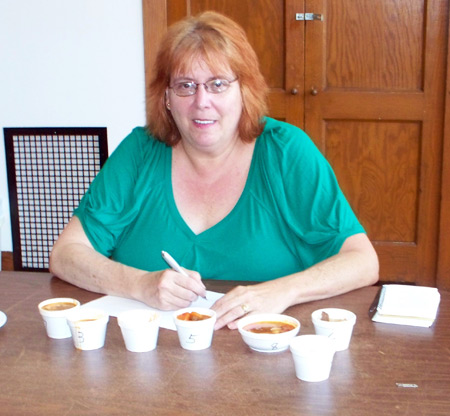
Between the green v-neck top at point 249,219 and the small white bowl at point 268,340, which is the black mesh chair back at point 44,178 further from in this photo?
the small white bowl at point 268,340

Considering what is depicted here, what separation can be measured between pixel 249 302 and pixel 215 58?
0.66 meters

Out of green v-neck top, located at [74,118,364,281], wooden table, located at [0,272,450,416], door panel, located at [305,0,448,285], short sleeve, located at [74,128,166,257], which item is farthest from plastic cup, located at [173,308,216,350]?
door panel, located at [305,0,448,285]

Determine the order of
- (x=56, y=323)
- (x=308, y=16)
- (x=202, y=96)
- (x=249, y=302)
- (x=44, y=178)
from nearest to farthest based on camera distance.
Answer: (x=56, y=323) < (x=249, y=302) < (x=202, y=96) < (x=308, y=16) < (x=44, y=178)

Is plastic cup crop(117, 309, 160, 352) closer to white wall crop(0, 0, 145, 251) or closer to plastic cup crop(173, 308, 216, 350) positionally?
plastic cup crop(173, 308, 216, 350)

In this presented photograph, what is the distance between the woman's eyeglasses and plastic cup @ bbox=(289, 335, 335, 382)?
840 millimetres

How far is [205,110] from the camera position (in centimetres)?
168

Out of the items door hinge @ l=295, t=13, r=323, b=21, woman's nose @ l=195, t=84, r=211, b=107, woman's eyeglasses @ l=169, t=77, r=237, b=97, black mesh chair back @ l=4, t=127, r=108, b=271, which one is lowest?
black mesh chair back @ l=4, t=127, r=108, b=271

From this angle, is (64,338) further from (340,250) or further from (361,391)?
(340,250)

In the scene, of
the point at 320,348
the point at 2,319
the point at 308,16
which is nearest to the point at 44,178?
the point at 308,16

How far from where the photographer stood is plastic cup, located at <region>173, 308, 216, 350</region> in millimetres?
1144

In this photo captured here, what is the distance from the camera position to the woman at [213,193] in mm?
1653

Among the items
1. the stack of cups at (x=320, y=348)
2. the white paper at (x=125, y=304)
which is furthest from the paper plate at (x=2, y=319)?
the stack of cups at (x=320, y=348)

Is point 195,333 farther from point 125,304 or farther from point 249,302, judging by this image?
point 125,304

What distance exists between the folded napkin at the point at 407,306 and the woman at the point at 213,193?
0.15m
